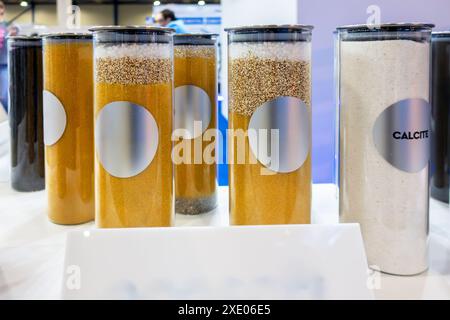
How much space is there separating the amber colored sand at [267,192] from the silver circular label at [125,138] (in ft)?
0.38

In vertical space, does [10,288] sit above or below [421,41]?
below

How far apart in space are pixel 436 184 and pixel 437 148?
0.07m

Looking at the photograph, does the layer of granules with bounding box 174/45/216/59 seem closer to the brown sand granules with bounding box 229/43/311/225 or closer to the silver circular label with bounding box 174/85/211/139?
the silver circular label with bounding box 174/85/211/139

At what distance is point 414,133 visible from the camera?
675 millimetres

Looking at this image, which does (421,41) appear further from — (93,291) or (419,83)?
(93,291)

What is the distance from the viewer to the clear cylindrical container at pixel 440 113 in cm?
95

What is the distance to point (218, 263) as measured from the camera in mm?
609

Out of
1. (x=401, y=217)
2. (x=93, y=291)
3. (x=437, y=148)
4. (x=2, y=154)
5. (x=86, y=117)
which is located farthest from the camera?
(x=2, y=154)

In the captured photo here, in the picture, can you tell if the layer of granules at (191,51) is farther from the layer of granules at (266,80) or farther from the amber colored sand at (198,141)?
the layer of granules at (266,80)

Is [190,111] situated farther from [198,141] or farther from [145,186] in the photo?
[145,186]

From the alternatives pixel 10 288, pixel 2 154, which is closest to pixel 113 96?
pixel 10 288

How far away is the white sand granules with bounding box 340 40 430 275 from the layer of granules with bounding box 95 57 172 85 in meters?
0.25

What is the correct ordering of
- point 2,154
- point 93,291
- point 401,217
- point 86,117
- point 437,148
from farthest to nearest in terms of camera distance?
point 2,154, point 437,148, point 86,117, point 401,217, point 93,291
